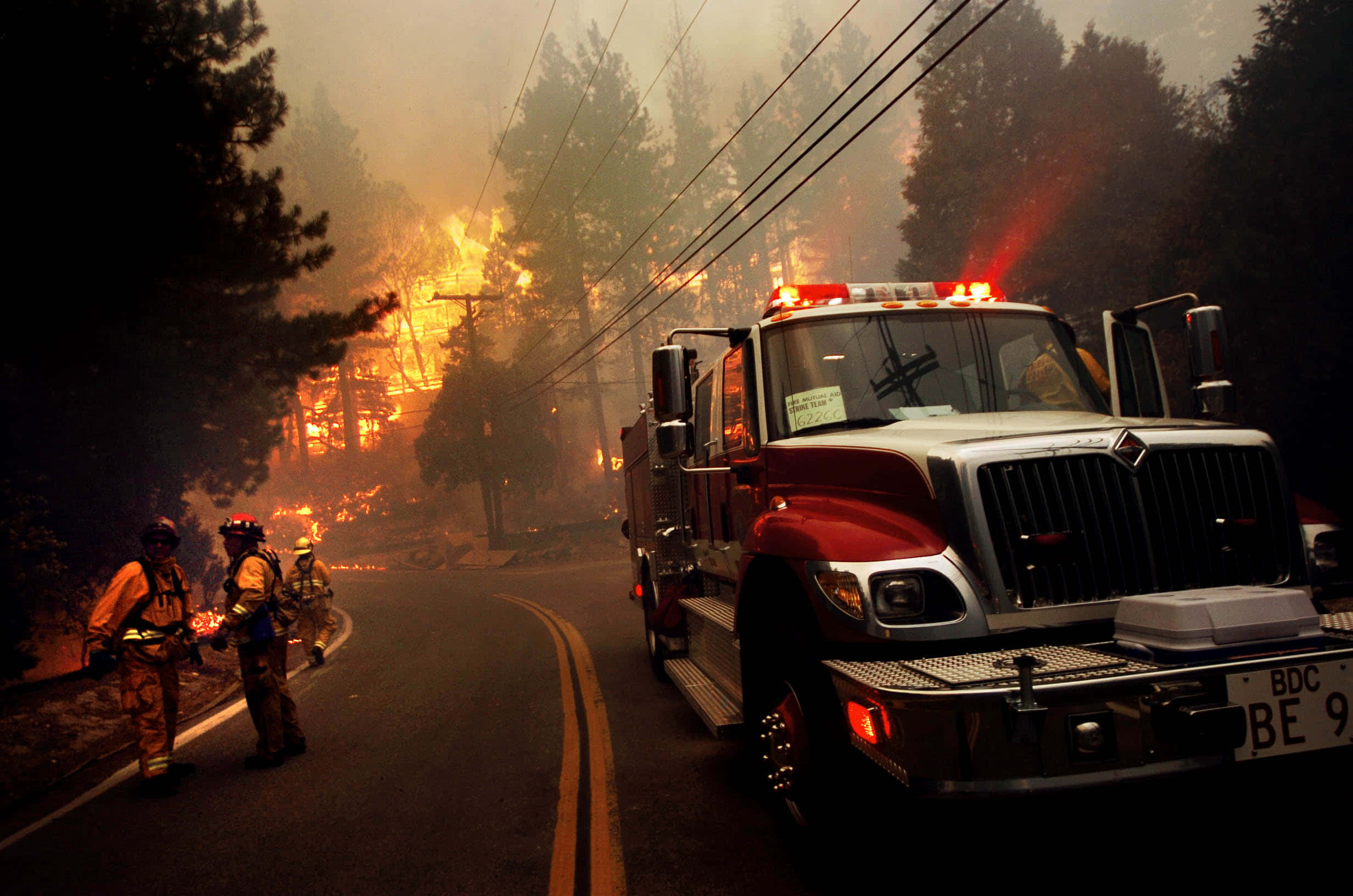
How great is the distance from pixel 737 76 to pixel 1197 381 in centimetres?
7292

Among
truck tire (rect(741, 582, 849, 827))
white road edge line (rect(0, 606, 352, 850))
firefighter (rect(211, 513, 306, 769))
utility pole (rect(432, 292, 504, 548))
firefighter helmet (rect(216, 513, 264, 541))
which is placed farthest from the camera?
utility pole (rect(432, 292, 504, 548))

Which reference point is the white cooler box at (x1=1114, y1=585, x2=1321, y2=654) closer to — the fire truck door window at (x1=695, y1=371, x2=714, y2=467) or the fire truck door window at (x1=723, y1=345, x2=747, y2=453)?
the fire truck door window at (x1=723, y1=345, x2=747, y2=453)

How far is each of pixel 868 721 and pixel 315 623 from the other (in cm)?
1092

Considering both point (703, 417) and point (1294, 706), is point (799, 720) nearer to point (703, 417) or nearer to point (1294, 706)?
point (1294, 706)

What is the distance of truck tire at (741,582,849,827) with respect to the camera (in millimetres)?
3648

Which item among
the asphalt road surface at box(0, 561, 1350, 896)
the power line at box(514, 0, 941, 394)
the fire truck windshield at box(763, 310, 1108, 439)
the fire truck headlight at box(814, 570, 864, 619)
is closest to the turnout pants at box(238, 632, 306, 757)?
the asphalt road surface at box(0, 561, 1350, 896)

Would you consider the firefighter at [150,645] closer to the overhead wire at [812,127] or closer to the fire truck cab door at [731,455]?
the fire truck cab door at [731,455]

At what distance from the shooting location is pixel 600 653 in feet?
36.8

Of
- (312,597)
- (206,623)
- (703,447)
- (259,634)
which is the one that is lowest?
(206,623)

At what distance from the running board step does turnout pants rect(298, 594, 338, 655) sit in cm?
695

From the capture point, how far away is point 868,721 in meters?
3.16

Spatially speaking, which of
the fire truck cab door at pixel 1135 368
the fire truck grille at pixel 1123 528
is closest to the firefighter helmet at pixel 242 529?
the fire truck grille at pixel 1123 528

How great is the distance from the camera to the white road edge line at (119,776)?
575 centimetres

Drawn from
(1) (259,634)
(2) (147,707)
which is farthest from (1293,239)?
(2) (147,707)
